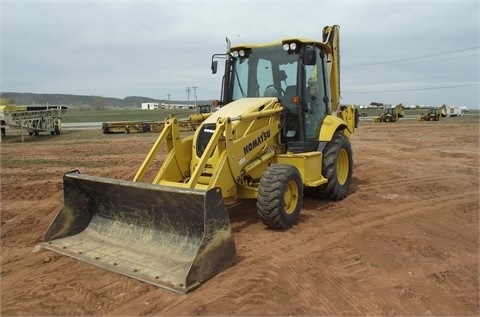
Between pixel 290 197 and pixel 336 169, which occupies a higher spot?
pixel 336 169

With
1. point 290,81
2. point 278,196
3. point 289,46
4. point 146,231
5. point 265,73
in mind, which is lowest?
point 146,231

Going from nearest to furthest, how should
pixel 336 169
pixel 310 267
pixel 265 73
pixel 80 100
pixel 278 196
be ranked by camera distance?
pixel 310 267, pixel 278 196, pixel 265 73, pixel 336 169, pixel 80 100

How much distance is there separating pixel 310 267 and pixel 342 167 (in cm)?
387

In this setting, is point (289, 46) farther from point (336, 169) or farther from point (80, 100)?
point (80, 100)

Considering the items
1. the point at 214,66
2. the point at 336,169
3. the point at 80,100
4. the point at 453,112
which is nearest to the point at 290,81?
the point at 214,66

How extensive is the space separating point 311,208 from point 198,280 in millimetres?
3498

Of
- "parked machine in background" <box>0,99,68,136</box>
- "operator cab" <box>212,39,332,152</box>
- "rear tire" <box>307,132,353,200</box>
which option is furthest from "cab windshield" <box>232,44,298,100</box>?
"parked machine in background" <box>0,99,68,136</box>

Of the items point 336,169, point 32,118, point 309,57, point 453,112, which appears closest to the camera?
point 309,57

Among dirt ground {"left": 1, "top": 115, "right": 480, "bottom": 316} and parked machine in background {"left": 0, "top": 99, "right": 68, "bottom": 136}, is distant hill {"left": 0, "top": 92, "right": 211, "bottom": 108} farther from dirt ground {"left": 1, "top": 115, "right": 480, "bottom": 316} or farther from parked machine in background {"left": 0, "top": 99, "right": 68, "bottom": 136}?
dirt ground {"left": 1, "top": 115, "right": 480, "bottom": 316}

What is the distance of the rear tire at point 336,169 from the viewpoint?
7.34 metres

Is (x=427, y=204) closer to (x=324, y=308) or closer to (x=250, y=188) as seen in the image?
(x=250, y=188)

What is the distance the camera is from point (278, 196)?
559cm

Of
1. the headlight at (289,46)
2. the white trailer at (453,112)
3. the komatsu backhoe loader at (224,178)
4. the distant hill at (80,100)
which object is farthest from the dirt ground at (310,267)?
the distant hill at (80,100)

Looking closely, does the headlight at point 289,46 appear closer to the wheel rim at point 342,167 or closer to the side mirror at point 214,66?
the side mirror at point 214,66
